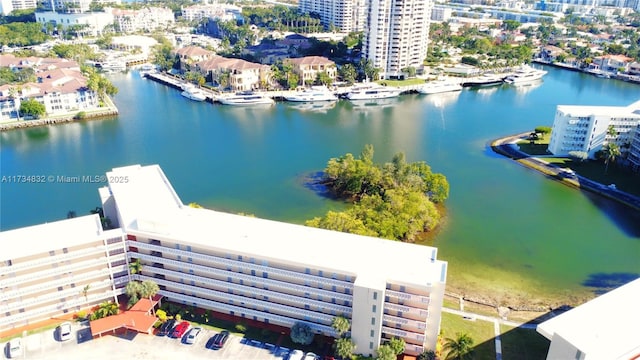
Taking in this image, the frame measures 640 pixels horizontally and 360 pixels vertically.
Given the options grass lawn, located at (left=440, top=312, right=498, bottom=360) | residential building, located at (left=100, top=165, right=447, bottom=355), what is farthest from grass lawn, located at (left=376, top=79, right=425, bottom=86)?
residential building, located at (left=100, top=165, right=447, bottom=355)

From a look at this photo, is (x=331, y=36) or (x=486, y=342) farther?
(x=331, y=36)

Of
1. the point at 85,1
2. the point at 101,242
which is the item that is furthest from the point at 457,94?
the point at 85,1

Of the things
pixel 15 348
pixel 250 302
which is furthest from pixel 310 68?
pixel 15 348

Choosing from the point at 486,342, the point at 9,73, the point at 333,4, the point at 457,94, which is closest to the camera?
the point at 486,342

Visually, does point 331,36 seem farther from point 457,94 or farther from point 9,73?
point 9,73

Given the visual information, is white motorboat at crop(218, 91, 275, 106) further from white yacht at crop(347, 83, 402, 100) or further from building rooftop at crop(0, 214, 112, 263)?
building rooftop at crop(0, 214, 112, 263)

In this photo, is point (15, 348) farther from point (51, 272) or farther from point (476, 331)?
point (476, 331)
